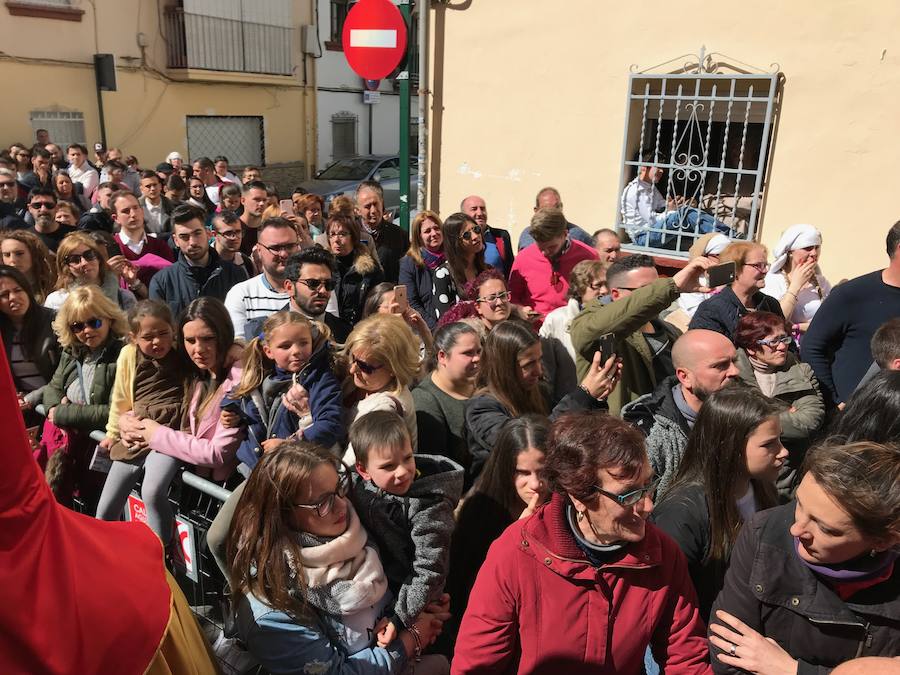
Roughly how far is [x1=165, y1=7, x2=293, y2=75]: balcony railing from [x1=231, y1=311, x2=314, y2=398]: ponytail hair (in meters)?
16.8

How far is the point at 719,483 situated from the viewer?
2.49 m

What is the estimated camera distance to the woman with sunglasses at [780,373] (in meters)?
3.52

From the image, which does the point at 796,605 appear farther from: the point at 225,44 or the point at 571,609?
the point at 225,44

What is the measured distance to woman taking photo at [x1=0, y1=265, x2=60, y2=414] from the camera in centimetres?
412

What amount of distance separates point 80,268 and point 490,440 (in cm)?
305

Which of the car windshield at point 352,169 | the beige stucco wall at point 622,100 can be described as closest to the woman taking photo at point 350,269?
the beige stucco wall at point 622,100

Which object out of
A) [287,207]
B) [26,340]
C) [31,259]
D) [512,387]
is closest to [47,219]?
[31,259]

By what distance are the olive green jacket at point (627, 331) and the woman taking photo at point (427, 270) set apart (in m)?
1.60

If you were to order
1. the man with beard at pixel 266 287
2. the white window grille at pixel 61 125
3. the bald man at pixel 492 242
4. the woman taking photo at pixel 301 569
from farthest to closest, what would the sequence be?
the white window grille at pixel 61 125
the bald man at pixel 492 242
the man with beard at pixel 266 287
the woman taking photo at pixel 301 569

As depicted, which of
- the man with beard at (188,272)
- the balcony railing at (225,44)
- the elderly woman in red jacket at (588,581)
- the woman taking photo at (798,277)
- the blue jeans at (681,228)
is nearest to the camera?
the elderly woman in red jacket at (588,581)

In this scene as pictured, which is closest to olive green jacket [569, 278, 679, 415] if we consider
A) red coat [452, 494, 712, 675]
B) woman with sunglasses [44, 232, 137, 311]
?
red coat [452, 494, 712, 675]

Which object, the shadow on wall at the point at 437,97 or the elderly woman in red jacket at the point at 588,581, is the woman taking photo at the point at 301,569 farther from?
the shadow on wall at the point at 437,97

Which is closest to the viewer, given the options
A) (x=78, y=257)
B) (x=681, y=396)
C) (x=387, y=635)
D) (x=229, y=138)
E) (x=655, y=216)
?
(x=387, y=635)

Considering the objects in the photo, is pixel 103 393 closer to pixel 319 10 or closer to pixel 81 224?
pixel 81 224
